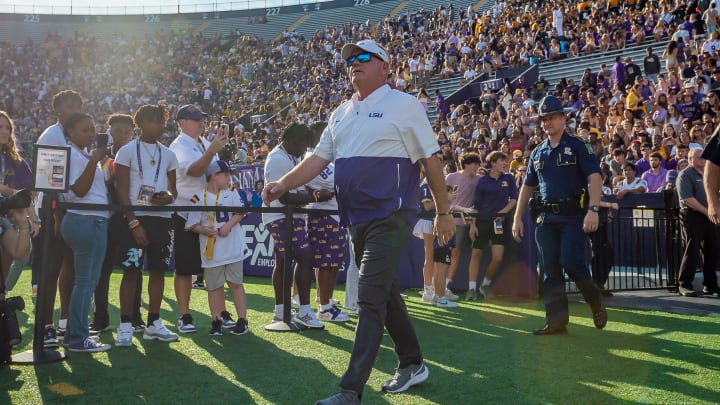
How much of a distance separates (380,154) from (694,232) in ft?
20.7

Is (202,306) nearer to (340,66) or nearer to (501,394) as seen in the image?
(501,394)

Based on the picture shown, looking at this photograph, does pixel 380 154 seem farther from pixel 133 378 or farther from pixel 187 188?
pixel 187 188

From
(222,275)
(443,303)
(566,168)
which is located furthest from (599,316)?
(222,275)

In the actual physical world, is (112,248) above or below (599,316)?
above

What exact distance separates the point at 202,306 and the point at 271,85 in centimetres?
Answer: 2843

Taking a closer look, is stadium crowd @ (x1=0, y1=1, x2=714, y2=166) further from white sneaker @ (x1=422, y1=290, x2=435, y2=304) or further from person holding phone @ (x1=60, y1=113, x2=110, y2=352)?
person holding phone @ (x1=60, y1=113, x2=110, y2=352)

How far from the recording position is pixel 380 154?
4008mm

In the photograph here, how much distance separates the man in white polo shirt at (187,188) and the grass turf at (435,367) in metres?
0.38

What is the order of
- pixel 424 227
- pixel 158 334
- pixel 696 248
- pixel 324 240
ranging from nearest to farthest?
pixel 158 334
pixel 324 240
pixel 424 227
pixel 696 248

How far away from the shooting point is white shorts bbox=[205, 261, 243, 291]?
6.21 metres

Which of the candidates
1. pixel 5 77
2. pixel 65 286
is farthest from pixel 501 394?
pixel 5 77

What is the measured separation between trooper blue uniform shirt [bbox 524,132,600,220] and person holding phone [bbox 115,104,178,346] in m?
3.18

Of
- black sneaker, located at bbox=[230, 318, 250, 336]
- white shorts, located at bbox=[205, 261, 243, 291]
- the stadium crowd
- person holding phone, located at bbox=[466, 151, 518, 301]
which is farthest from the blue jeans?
A: the stadium crowd

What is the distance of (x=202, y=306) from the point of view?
8211mm
